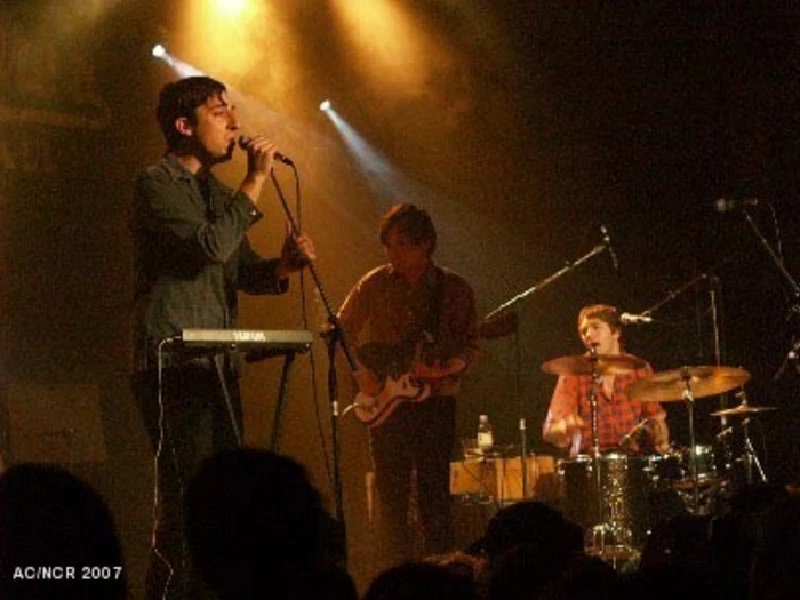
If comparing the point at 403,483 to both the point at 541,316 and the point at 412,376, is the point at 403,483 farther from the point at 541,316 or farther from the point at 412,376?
the point at 541,316

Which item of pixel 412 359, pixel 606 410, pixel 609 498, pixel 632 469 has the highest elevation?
pixel 412 359

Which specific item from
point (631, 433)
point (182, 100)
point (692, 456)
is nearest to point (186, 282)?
point (182, 100)

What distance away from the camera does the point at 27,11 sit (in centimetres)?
755

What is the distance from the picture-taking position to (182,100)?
4668mm

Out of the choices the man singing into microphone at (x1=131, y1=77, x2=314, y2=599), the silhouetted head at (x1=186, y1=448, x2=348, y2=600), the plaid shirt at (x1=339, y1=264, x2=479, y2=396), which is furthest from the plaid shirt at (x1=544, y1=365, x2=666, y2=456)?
the silhouetted head at (x1=186, y1=448, x2=348, y2=600)

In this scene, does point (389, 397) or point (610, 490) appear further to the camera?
point (610, 490)

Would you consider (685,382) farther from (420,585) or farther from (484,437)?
(420,585)

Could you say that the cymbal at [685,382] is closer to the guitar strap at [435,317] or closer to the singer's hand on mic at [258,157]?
the guitar strap at [435,317]

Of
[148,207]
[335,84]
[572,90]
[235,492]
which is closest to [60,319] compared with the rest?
[335,84]

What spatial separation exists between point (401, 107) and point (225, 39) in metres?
1.38

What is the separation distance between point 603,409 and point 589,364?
3.41 feet

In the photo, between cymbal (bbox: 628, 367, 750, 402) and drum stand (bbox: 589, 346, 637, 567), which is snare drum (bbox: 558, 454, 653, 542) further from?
cymbal (bbox: 628, 367, 750, 402)

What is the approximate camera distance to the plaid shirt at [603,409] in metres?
8.11

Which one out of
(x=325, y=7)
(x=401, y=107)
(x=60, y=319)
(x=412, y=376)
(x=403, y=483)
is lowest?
(x=403, y=483)
